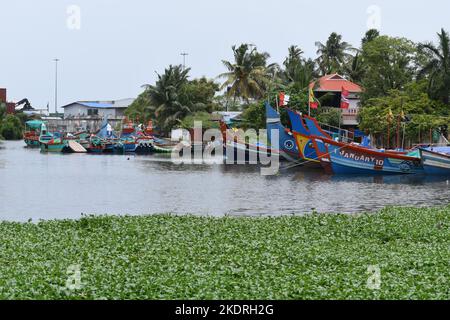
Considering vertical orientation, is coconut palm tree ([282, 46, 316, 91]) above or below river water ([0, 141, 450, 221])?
above

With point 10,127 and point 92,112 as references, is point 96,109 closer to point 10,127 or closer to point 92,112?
point 92,112

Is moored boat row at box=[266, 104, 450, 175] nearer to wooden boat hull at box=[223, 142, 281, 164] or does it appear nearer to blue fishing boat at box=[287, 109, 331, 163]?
blue fishing boat at box=[287, 109, 331, 163]

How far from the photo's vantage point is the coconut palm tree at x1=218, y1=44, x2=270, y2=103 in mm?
73438

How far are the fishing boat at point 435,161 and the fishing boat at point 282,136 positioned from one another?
32.9 feet

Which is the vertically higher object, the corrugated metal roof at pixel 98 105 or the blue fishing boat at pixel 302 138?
the corrugated metal roof at pixel 98 105

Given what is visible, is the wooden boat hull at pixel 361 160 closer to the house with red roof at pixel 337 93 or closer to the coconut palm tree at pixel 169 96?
the house with red roof at pixel 337 93

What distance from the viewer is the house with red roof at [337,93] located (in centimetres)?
7238

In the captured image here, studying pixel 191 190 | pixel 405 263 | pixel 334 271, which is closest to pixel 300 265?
pixel 334 271

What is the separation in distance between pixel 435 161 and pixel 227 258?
34677 mm

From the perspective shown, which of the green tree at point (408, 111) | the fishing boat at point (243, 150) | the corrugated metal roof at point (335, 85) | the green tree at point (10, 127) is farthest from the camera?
the green tree at point (10, 127)

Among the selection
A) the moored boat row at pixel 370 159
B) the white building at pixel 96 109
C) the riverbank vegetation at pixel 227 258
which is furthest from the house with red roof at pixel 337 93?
the white building at pixel 96 109

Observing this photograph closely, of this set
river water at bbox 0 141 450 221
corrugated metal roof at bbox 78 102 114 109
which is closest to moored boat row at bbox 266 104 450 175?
river water at bbox 0 141 450 221
